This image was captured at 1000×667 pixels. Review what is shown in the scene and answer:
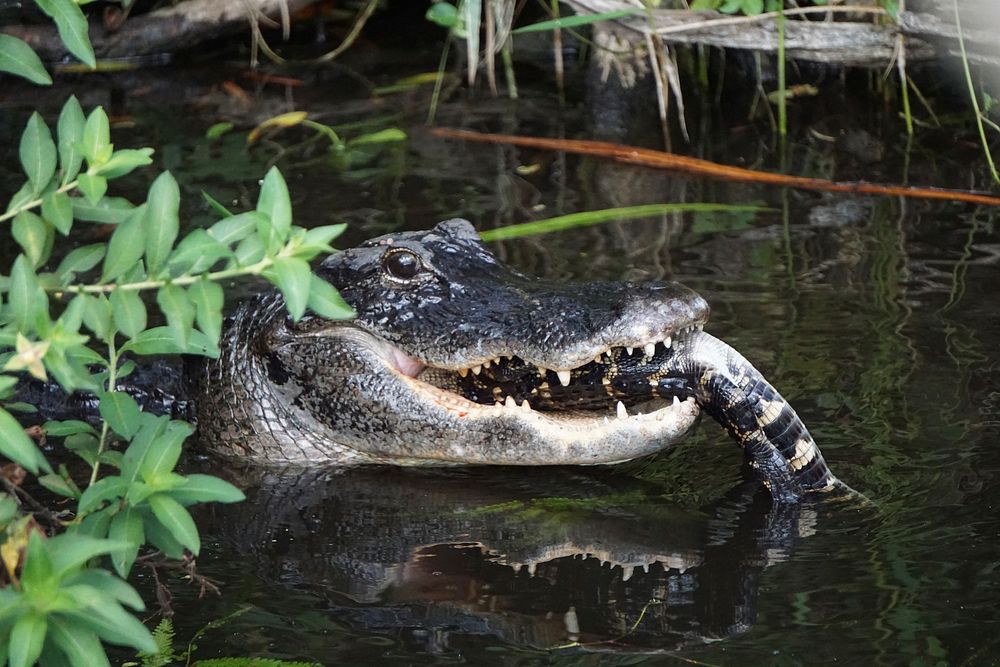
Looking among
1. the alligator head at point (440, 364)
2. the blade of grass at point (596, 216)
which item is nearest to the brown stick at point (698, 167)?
the blade of grass at point (596, 216)

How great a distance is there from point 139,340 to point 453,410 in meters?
1.40

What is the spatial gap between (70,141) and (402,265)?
1.61 m

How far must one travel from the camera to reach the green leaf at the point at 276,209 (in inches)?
94.6

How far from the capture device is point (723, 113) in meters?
7.63

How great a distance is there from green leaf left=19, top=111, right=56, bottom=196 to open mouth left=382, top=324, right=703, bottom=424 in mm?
1545

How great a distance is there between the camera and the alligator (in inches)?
145

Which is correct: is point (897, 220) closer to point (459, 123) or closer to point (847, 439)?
point (847, 439)

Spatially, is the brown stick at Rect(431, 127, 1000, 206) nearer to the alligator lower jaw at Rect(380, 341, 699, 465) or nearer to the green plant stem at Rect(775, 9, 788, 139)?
the green plant stem at Rect(775, 9, 788, 139)

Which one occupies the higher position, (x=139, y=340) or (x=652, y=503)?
(x=139, y=340)

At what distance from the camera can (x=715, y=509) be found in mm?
3697

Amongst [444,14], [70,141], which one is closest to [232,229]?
[70,141]

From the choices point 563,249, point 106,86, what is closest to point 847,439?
point 563,249

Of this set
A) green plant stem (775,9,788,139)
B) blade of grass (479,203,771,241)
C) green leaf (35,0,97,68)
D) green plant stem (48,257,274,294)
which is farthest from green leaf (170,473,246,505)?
green plant stem (775,9,788,139)

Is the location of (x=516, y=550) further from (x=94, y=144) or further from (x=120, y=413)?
(x=94, y=144)
